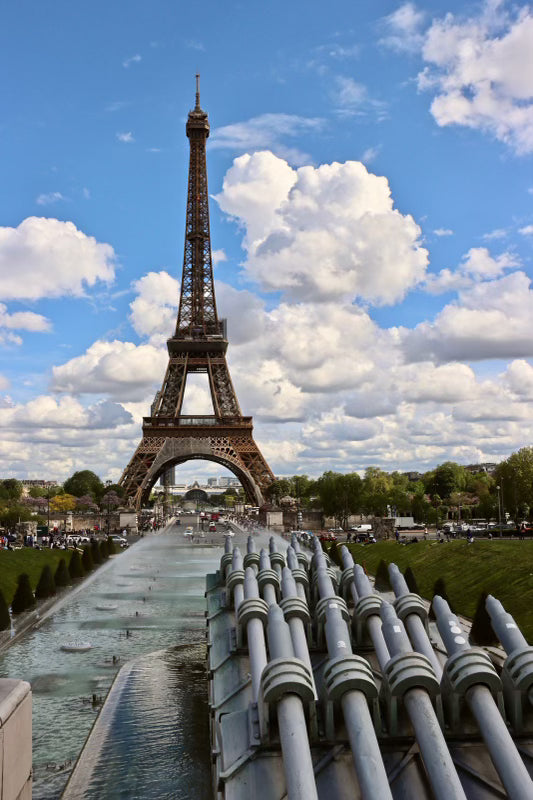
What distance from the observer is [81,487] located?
17600 centimetres

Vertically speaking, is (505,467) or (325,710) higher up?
(505,467)

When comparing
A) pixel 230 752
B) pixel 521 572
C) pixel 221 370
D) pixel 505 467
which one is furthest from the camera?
pixel 221 370

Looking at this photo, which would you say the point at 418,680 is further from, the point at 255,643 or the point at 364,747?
the point at 255,643

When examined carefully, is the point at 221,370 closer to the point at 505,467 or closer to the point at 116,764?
A: the point at 505,467

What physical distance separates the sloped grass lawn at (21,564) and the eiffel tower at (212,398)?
46.6m

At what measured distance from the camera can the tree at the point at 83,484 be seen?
17288 cm

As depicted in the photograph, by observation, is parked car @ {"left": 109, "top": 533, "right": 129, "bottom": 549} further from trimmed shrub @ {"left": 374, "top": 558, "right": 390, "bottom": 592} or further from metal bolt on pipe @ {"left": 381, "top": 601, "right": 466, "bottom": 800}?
metal bolt on pipe @ {"left": 381, "top": 601, "right": 466, "bottom": 800}

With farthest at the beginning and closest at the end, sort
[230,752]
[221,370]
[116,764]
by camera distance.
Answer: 1. [221,370]
2. [116,764]
3. [230,752]

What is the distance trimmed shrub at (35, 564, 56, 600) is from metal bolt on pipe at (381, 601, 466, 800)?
30.1 meters

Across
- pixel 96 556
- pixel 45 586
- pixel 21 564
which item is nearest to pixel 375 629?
pixel 45 586

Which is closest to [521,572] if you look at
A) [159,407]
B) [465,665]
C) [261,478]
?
[465,665]

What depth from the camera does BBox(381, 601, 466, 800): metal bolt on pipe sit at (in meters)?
8.86

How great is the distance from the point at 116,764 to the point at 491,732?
30.8ft

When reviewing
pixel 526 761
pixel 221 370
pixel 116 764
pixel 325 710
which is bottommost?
pixel 116 764
